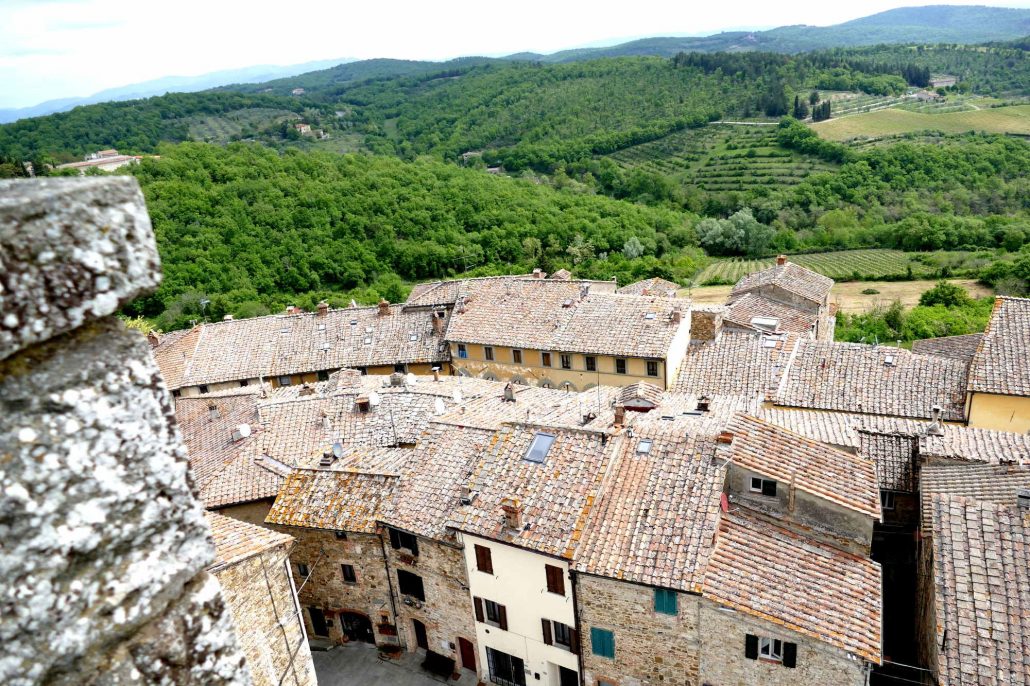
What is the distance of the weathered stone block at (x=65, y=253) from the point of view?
2279mm

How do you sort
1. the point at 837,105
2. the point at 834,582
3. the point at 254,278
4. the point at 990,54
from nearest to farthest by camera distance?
the point at 834,582
the point at 254,278
the point at 837,105
the point at 990,54

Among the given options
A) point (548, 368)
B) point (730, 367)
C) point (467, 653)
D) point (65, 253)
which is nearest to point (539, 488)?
point (467, 653)

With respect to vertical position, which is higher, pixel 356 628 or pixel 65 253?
pixel 65 253

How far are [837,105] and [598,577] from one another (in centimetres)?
15121

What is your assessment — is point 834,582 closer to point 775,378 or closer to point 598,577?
point 598,577

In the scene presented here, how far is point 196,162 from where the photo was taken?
7794 cm

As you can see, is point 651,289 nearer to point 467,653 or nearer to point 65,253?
point 467,653

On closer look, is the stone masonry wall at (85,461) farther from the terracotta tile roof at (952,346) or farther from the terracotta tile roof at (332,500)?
the terracotta tile roof at (952,346)

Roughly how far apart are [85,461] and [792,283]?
51328mm

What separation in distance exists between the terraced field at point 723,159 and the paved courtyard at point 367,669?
10825cm

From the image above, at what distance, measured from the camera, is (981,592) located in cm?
1560

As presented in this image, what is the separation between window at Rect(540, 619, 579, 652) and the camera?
1861 cm

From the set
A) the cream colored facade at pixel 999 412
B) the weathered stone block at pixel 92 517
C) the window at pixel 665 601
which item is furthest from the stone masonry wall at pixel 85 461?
the cream colored facade at pixel 999 412

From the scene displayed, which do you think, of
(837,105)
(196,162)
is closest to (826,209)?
(837,105)
